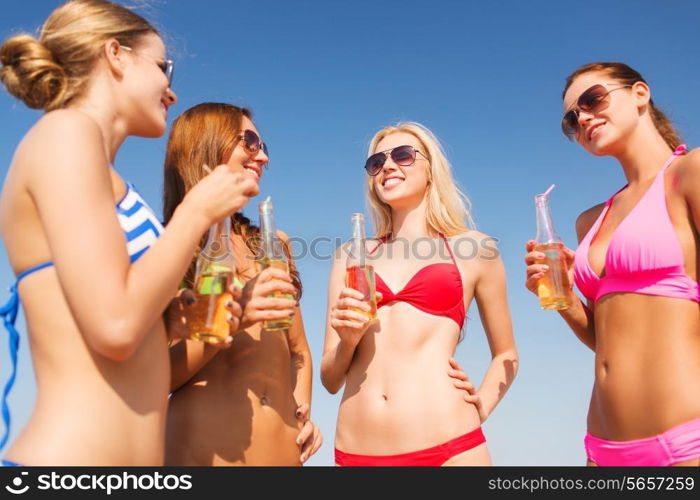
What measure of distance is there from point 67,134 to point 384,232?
342cm

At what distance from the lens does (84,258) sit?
2262 mm

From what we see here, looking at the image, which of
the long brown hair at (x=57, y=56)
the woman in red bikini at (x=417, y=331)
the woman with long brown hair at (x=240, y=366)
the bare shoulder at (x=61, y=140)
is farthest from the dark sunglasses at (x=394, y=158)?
the bare shoulder at (x=61, y=140)

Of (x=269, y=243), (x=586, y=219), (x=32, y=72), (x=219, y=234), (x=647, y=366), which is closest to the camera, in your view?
(x=32, y=72)

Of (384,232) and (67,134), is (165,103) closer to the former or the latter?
(67,134)

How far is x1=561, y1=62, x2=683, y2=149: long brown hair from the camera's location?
14.5 ft

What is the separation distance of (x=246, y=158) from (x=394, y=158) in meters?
1.43

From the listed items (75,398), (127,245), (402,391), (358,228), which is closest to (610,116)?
(358,228)

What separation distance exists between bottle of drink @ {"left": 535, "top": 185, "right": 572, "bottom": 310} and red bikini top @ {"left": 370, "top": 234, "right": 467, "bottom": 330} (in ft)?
2.28

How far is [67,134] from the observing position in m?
2.40

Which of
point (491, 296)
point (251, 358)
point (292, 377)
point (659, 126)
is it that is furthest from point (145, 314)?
point (659, 126)

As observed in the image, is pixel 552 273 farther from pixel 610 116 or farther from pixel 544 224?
pixel 610 116

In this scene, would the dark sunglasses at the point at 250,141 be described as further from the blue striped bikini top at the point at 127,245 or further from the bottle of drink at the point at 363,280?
the blue striped bikini top at the point at 127,245

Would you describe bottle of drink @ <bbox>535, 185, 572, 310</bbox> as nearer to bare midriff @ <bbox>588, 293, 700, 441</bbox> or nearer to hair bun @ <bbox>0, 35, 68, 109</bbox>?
bare midriff @ <bbox>588, 293, 700, 441</bbox>

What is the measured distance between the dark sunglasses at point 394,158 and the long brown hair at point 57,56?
286 cm
